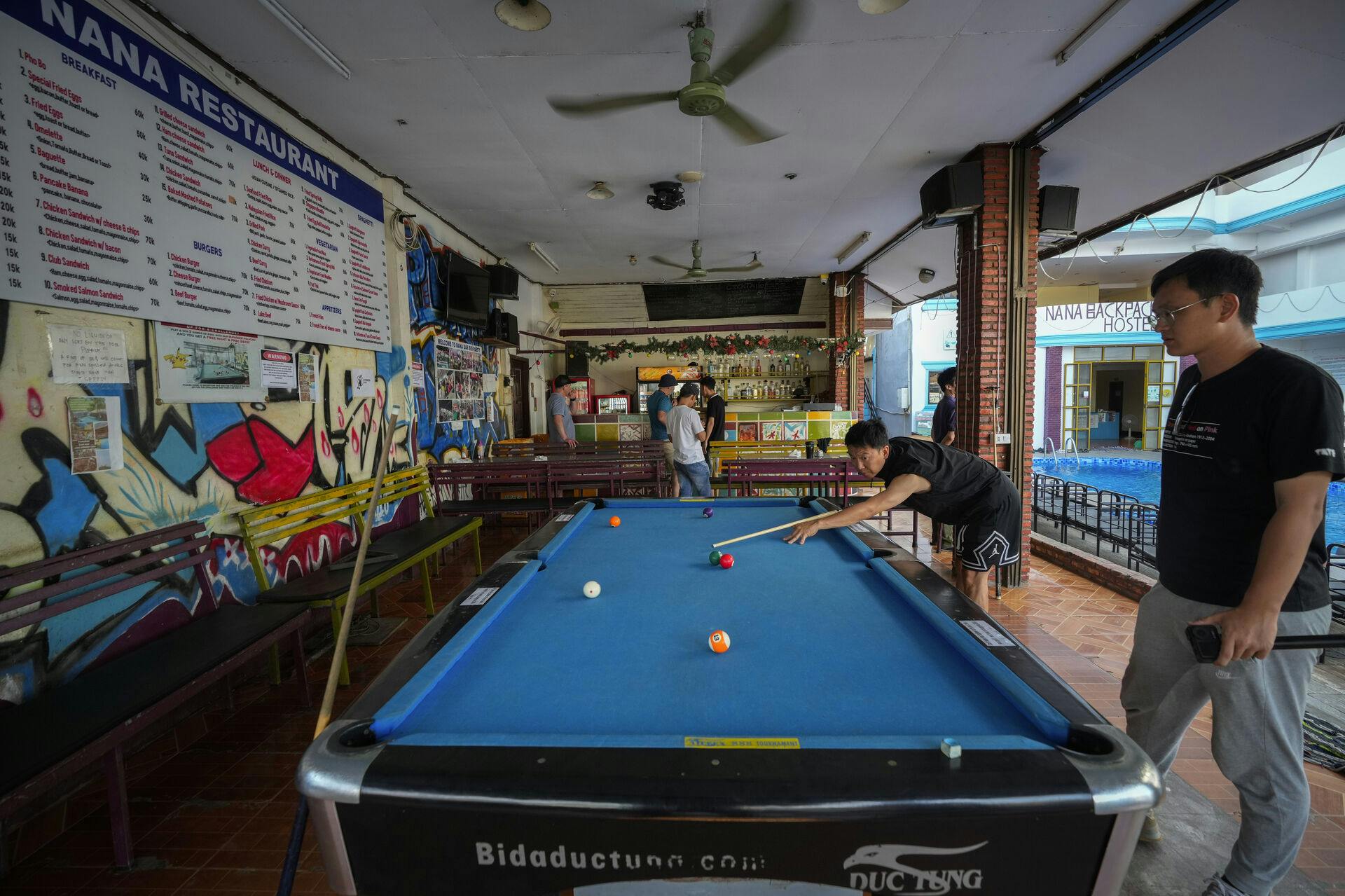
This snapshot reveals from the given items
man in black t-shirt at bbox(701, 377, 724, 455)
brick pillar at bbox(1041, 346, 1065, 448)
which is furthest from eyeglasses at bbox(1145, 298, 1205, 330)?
brick pillar at bbox(1041, 346, 1065, 448)

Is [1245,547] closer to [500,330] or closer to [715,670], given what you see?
[715,670]

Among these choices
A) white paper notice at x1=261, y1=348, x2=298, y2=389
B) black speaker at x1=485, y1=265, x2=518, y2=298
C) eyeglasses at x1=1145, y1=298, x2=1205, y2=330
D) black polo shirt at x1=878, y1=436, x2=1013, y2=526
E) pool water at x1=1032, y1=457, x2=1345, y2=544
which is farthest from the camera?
pool water at x1=1032, y1=457, x2=1345, y2=544

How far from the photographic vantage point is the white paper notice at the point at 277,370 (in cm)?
365

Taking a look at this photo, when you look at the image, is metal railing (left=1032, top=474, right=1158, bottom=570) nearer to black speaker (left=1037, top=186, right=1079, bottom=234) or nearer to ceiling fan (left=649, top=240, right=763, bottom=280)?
black speaker (left=1037, top=186, right=1079, bottom=234)

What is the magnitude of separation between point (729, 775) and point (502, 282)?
7.46 metres

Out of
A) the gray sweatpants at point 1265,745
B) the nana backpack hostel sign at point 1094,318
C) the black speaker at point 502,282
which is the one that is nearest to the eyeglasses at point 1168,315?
the gray sweatpants at point 1265,745

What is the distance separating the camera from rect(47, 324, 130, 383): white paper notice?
2455 mm

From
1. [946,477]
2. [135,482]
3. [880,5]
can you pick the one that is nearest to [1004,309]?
[946,477]

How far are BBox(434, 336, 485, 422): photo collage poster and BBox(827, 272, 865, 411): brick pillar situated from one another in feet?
20.2

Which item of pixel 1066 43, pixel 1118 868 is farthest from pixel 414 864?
pixel 1066 43

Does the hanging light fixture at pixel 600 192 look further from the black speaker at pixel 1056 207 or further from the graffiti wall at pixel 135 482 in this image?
the black speaker at pixel 1056 207

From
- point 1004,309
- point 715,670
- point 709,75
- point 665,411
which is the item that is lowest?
point 715,670

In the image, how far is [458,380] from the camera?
6762 mm

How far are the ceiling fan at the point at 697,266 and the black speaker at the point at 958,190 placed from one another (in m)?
3.29
